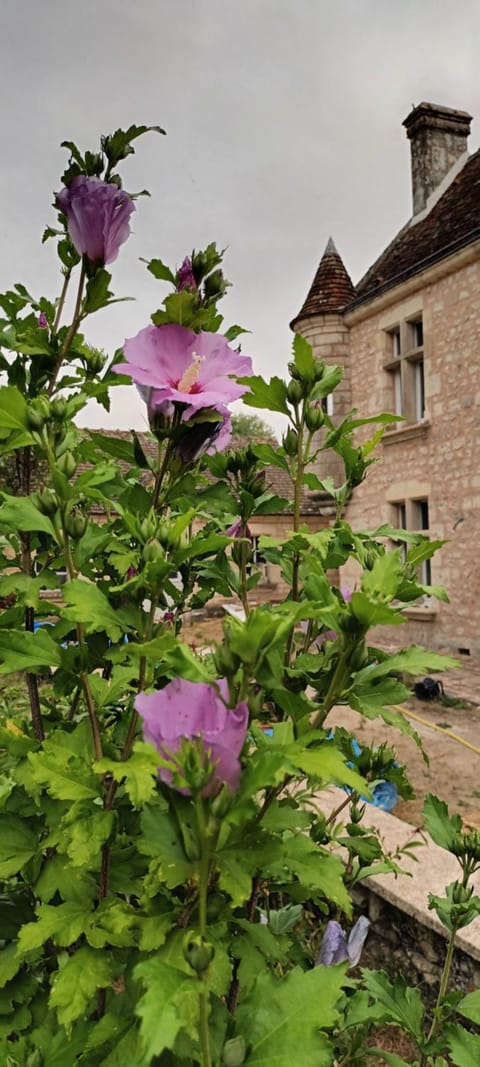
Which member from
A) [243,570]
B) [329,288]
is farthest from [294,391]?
[329,288]

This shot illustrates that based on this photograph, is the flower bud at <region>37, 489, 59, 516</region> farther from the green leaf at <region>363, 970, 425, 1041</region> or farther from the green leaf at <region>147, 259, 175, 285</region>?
the green leaf at <region>363, 970, 425, 1041</region>

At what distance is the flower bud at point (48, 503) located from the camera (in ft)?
3.01

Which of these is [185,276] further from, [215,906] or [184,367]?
[215,906]

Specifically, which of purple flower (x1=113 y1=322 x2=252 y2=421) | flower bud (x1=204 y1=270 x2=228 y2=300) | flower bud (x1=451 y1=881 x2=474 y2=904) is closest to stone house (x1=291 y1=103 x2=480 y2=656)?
flower bud (x1=451 y1=881 x2=474 y2=904)

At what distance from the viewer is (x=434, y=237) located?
9945 mm

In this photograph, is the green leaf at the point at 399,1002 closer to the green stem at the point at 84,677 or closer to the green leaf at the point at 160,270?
the green stem at the point at 84,677

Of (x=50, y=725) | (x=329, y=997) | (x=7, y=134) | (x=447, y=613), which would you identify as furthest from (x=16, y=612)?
(x=447, y=613)

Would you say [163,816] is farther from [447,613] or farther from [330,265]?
[330,265]

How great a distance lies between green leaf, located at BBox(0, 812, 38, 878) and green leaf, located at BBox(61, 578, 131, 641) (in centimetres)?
37

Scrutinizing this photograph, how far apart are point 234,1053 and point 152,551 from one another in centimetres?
55

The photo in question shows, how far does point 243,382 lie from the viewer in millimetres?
1027

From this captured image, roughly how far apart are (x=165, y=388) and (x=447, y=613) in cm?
917

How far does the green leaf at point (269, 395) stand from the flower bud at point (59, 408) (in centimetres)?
27

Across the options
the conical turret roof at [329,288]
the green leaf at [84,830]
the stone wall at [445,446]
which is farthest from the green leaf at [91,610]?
the conical turret roof at [329,288]
